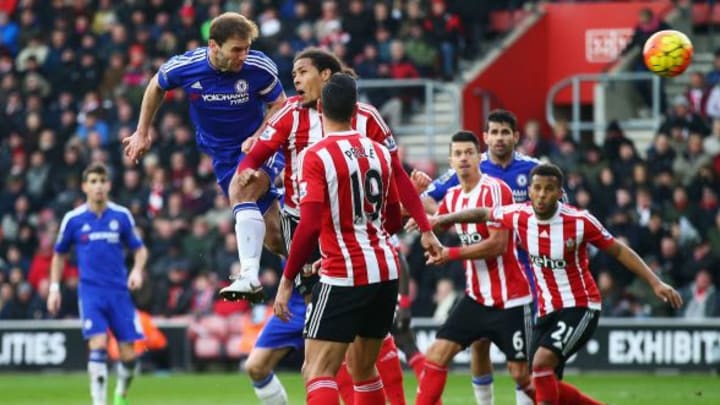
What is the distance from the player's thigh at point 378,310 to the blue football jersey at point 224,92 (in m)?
2.25

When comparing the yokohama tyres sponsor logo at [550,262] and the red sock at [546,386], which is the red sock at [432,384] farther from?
the yokohama tyres sponsor logo at [550,262]

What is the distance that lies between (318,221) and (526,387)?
373 centimetres

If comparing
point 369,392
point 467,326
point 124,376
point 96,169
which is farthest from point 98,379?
point 369,392

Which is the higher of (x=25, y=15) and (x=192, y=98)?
(x=25, y=15)

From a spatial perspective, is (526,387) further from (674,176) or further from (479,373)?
(674,176)

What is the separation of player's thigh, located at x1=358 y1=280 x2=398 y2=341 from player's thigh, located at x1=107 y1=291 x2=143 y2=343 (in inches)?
246

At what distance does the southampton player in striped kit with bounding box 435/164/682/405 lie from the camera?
11984 millimetres

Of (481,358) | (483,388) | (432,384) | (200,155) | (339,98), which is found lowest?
(483,388)

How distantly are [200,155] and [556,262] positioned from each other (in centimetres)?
1330

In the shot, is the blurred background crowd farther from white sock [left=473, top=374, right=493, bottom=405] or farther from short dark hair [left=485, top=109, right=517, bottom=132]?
white sock [left=473, top=374, right=493, bottom=405]

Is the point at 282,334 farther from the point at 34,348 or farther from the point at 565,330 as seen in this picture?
the point at 34,348

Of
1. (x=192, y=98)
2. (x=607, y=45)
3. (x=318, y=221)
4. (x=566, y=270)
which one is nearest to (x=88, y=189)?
(x=192, y=98)

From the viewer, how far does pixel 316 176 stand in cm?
970

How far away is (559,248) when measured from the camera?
39.8ft
